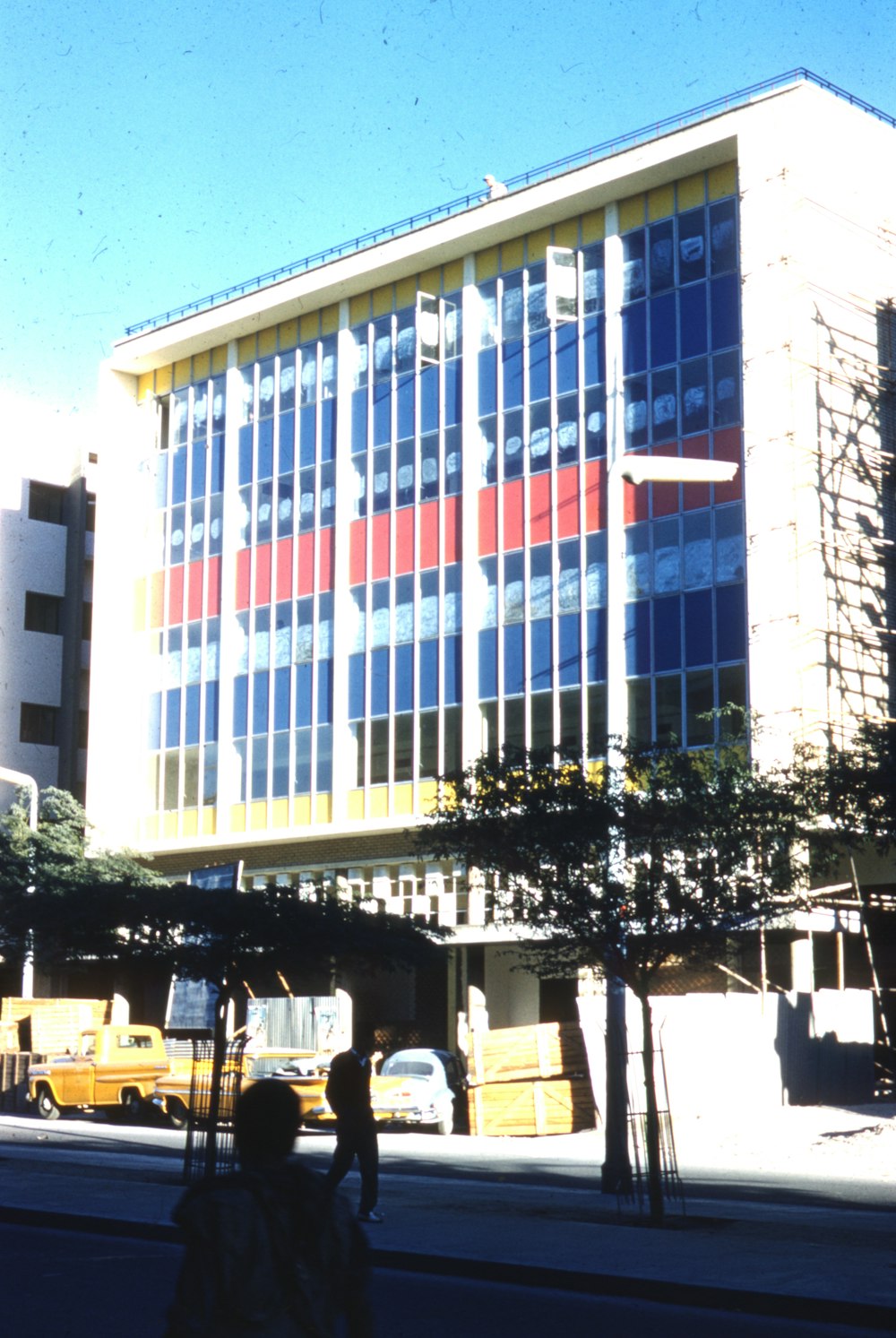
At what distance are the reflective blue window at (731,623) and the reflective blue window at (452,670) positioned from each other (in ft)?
23.6

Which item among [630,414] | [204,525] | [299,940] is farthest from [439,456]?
[299,940]

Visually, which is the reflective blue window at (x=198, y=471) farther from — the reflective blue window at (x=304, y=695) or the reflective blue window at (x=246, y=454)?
the reflective blue window at (x=304, y=695)

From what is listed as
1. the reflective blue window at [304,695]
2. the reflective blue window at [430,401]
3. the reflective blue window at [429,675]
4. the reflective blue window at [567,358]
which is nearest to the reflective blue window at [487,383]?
the reflective blue window at [430,401]

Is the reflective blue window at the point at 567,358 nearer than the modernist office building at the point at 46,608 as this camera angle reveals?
Yes

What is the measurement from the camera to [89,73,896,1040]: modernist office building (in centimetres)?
3691

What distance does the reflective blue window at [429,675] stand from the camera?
41281mm

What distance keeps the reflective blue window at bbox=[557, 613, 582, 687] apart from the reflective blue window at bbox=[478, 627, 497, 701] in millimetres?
1989

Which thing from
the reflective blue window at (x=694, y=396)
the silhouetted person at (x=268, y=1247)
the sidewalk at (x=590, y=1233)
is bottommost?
the sidewalk at (x=590, y=1233)

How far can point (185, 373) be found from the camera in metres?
49.5

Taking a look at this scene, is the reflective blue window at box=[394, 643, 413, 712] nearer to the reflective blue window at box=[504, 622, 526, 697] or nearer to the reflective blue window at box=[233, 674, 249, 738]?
the reflective blue window at box=[504, 622, 526, 697]

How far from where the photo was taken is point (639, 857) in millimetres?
15852

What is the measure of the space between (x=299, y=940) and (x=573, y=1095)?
906cm

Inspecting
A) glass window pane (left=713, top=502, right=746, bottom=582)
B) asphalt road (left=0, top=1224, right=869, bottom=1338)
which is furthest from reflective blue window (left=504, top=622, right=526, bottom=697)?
asphalt road (left=0, top=1224, right=869, bottom=1338)

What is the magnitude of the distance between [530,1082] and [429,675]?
51.3ft
